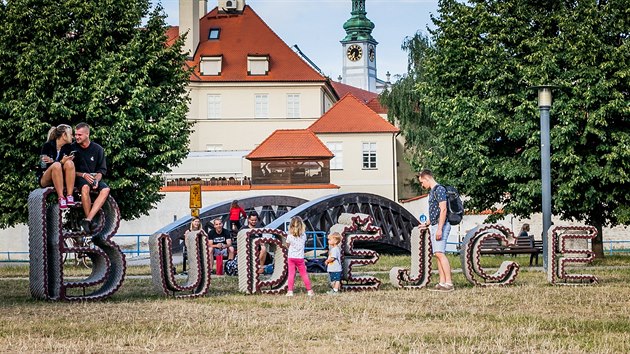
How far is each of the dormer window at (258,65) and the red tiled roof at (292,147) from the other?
14.3m

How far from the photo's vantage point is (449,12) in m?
36.6

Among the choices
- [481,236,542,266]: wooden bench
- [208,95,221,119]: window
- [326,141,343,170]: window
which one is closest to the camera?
[481,236,542,266]: wooden bench

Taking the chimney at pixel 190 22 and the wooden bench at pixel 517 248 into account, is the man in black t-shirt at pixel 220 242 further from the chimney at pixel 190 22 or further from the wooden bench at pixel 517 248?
the chimney at pixel 190 22

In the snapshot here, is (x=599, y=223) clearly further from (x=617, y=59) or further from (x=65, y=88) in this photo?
(x=65, y=88)

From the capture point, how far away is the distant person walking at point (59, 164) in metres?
17.9

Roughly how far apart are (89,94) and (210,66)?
43.4 meters

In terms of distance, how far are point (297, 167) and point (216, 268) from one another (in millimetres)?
34308

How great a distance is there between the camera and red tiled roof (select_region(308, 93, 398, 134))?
7812 cm

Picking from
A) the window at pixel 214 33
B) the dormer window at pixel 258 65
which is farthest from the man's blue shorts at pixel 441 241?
the window at pixel 214 33

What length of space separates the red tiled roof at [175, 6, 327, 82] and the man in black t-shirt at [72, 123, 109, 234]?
62417 mm

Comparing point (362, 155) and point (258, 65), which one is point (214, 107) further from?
point (362, 155)

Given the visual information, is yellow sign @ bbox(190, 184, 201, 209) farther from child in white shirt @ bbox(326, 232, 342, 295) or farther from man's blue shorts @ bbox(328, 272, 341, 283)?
man's blue shorts @ bbox(328, 272, 341, 283)

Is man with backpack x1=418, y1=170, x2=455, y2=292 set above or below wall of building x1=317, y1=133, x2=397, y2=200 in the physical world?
below

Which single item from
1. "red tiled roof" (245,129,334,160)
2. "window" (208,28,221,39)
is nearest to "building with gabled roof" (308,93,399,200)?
"red tiled roof" (245,129,334,160)
